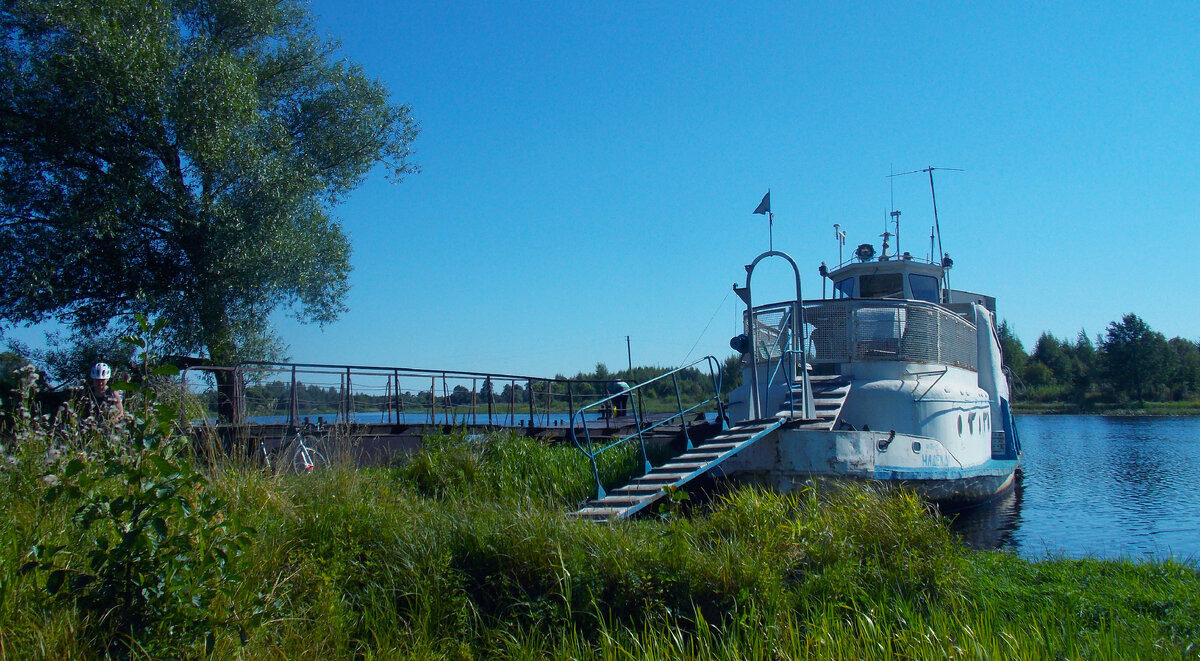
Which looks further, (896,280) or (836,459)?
(896,280)

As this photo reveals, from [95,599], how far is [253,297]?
13047mm

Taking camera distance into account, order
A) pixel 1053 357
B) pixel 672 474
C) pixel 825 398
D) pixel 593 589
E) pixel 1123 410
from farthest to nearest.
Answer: pixel 1053 357 < pixel 1123 410 < pixel 825 398 < pixel 672 474 < pixel 593 589

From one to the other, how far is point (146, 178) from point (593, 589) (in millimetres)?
14160

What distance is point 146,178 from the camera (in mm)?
16062

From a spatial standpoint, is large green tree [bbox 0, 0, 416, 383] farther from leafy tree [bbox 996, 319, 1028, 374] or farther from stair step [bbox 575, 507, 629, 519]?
leafy tree [bbox 996, 319, 1028, 374]

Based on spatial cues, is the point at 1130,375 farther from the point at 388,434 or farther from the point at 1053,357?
the point at 388,434

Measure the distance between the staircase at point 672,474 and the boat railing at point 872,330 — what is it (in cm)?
297

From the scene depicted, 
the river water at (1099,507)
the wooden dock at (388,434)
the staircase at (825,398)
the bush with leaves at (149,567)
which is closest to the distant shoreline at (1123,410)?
the river water at (1099,507)

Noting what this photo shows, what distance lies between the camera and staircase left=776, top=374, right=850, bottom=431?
12.4 metres

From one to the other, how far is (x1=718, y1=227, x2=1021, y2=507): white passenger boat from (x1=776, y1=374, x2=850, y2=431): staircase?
0.07 ft

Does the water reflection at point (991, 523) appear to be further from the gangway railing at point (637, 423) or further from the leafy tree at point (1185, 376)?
the leafy tree at point (1185, 376)

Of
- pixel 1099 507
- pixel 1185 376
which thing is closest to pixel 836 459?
pixel 1099 507

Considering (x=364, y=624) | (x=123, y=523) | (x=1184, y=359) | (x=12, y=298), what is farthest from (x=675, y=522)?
(x=1184, y=359)

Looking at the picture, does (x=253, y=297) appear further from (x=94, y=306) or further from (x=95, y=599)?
(x=95, y=599)
